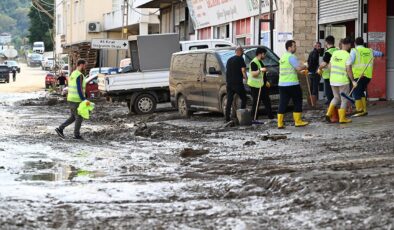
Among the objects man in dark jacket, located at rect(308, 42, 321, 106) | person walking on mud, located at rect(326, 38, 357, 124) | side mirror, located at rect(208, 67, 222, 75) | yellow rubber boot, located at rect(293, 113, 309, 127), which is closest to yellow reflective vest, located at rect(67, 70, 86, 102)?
side mirror, located at rect(208, 67, 222, 75)

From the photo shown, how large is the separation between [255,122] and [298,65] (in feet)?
6.98

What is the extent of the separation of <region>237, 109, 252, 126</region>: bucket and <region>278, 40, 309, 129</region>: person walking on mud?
1.09 m

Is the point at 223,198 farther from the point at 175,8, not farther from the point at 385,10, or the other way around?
the point at 175,8

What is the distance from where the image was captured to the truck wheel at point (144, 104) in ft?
83.1

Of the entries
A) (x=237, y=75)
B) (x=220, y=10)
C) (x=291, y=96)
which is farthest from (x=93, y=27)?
(x=291, y=96)

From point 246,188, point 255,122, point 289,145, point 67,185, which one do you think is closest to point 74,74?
point 255,122

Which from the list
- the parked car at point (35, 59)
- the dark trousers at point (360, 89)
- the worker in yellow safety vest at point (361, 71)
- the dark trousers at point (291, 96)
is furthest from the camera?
the parked car at point (35, 59)

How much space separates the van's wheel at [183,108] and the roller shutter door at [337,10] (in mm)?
4846

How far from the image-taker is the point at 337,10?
2269 centimetres

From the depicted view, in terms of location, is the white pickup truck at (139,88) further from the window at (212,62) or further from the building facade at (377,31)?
the building facade at (377,31)

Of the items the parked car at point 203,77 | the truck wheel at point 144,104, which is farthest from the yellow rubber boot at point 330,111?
the truck wheel at point 144,104

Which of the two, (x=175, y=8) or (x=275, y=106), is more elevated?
(x=175, y=8)

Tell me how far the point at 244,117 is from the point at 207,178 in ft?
23.1

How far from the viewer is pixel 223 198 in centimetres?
850
